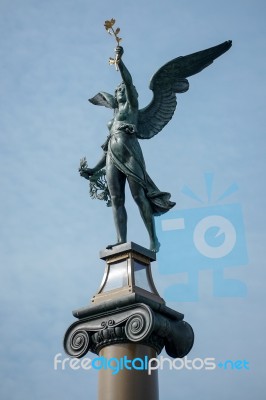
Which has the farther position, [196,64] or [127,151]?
[196,64]

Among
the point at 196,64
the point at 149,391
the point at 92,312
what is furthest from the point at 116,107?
the point at 149,391

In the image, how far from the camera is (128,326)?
11602mm

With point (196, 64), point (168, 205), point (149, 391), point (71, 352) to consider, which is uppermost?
point (196, 64)

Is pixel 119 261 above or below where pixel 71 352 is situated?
above

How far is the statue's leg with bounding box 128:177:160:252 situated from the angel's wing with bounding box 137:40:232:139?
68.2 inches

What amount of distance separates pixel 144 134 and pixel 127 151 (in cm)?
112

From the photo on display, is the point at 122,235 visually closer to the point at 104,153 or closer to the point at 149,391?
the point at 104,153

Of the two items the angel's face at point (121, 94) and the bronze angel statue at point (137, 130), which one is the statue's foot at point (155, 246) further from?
the angel's face at point (121, 94)

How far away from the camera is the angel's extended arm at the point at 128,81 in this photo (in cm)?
1358

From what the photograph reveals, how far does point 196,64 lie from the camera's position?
1520cm

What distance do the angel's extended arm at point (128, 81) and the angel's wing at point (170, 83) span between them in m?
0.64

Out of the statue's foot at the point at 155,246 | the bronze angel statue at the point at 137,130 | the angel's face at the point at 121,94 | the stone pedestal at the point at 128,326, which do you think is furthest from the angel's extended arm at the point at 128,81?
the stone pedestal at the point at 128,326

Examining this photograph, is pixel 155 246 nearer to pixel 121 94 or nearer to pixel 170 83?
pixel 121 94

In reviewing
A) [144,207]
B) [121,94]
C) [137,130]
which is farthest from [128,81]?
[144,207]
